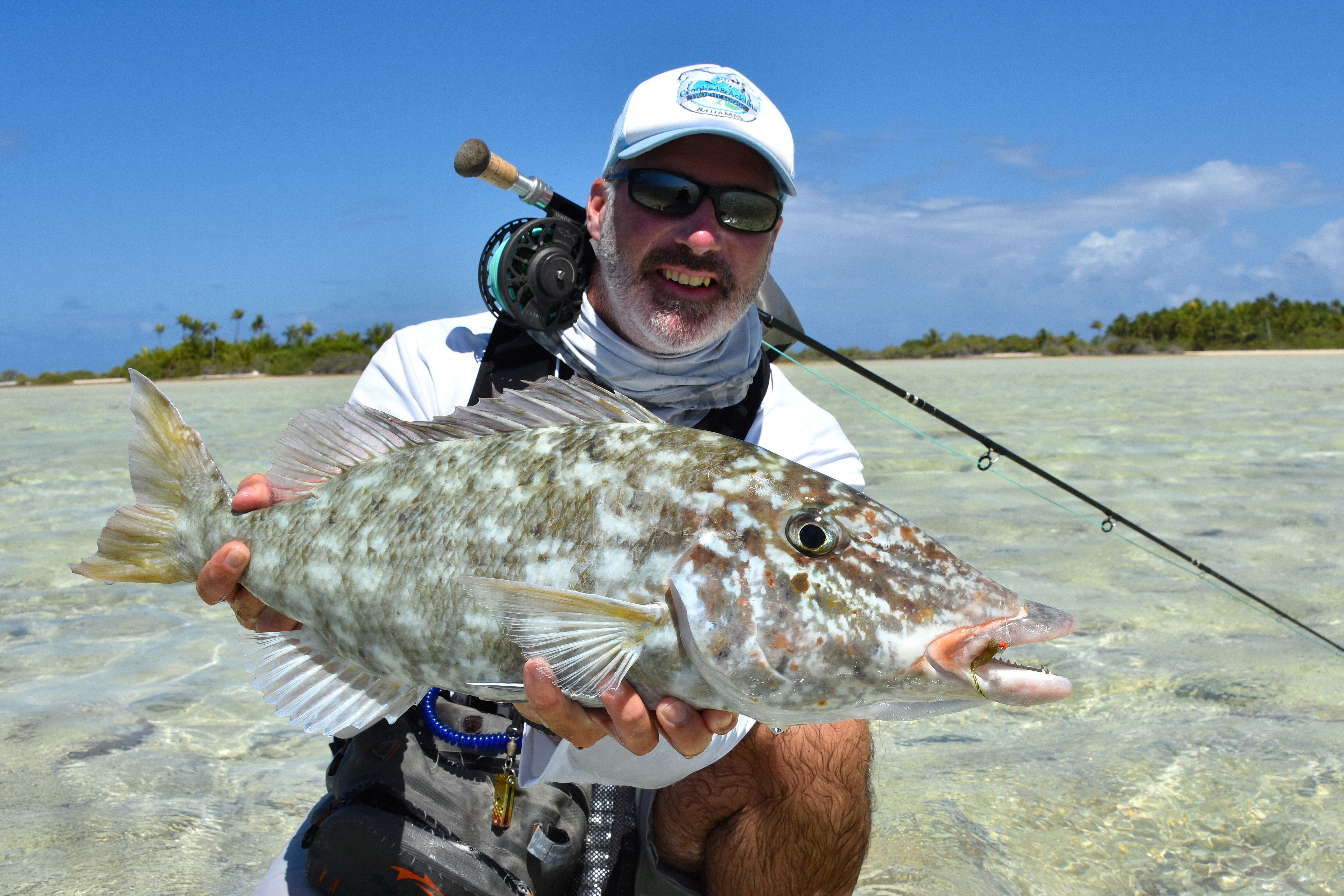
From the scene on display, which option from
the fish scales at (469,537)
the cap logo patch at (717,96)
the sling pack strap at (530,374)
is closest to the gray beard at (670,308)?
the sling pack strap at (530,374)

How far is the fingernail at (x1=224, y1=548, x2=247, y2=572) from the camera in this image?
250 cm

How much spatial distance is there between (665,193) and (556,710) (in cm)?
203

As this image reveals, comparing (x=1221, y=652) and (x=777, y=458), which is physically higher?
(x=777, y=458)

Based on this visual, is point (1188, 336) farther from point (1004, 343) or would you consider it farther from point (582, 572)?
point (582, 572)

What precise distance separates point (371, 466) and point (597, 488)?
75 centimetres

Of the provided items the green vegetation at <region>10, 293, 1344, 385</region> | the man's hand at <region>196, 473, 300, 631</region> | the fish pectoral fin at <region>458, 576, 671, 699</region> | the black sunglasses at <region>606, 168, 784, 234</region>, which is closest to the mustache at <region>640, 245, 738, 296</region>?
the black sunglasses at <region>606, 168, 784, 234</region>

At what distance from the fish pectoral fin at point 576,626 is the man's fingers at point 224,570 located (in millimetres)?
906

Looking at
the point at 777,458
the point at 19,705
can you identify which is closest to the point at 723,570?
the point at 777,458

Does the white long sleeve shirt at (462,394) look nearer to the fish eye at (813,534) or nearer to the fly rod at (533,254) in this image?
the fly rod at (533,254)

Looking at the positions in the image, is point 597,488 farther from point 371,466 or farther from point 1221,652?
point 1221,652

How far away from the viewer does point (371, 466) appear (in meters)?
2.48

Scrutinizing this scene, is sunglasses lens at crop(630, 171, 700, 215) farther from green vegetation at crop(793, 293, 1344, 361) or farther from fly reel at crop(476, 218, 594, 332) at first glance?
green vegetation at crop(793, 293, 1344, 361)

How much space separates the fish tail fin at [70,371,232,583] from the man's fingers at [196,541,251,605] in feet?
0.46

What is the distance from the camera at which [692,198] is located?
3443mm
